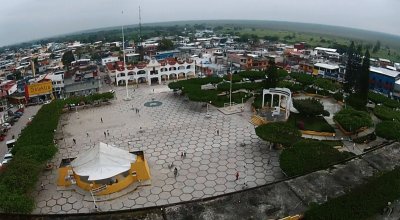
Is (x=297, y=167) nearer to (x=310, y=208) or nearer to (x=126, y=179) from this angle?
(x=310, y=208)

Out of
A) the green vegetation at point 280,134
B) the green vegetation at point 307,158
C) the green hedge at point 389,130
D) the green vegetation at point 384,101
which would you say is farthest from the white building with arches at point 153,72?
the green hedge at point 389,130

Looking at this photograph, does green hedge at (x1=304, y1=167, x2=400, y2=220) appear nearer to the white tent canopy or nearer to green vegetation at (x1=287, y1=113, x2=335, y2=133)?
green vegetation at (x1=287, y1=113, x2=335, y2=133)

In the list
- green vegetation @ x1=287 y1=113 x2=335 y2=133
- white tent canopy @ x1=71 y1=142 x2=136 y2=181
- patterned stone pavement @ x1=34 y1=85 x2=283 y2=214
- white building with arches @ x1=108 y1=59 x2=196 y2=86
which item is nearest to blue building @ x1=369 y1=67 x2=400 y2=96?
green vegetation @ x1=287 y1=113 x2=335 y2=133

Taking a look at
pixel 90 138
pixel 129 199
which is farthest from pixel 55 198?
pixel 90 138

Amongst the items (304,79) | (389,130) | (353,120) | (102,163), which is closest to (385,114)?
(353,120)

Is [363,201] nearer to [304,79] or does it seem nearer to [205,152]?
[205,152]
